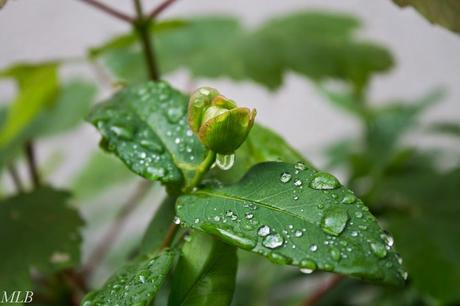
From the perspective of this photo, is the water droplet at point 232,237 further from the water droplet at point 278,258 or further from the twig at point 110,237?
the twig at point 110,237

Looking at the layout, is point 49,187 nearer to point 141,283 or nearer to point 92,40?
point 141,283

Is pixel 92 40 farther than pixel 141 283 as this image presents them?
Yes

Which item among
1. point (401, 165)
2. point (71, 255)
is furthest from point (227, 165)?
point (401, 165)

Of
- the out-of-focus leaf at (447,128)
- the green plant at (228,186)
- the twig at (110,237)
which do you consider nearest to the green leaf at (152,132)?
the green plant at (228,186)

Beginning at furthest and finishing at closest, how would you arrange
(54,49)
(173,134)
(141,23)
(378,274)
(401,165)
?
(54,49) → (401,165) → (141,23) → (173,134) → (378,274)

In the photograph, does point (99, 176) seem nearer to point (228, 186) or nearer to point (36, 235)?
point (36, 235)

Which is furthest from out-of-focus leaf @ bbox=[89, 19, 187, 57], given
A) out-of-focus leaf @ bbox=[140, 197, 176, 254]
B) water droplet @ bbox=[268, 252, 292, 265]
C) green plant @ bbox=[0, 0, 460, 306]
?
water droplet @ bbox=[268, 252, 292, 265]
